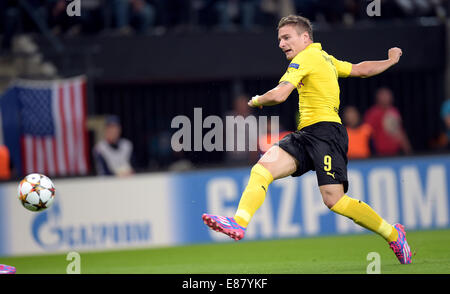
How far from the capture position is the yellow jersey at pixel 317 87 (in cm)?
752

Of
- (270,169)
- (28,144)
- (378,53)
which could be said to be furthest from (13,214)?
(378,53)

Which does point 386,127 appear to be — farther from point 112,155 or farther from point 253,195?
point 253,195

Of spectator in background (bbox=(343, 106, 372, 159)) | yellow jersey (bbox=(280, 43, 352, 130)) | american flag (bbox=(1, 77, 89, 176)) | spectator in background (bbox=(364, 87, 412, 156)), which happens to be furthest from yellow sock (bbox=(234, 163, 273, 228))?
american flag (bbox=(1, 77, 89, 176))

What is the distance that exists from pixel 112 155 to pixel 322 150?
20.7 feet

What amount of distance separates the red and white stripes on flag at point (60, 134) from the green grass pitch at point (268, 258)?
108 inches

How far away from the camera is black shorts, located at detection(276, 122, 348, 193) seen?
750 centimetres

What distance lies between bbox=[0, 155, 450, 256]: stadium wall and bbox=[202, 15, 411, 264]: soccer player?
500cm

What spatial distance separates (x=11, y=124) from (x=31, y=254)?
2.98 m

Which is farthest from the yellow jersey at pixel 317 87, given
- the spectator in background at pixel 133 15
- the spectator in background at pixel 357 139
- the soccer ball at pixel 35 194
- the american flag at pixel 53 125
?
the spectator in background at pixel 133 15

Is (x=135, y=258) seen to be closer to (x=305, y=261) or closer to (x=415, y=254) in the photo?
(x=305, y=261)

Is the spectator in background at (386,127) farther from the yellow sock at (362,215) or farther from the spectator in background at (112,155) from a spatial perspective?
the yellow sock at (362,215)

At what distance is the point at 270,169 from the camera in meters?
7.50

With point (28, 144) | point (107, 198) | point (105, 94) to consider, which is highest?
point (105, 94)

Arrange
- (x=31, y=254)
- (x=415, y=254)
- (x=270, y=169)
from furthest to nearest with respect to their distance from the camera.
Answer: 1. (x=31, y=254)
2. (x=415, y=254)
3. (x=270, y=169)
